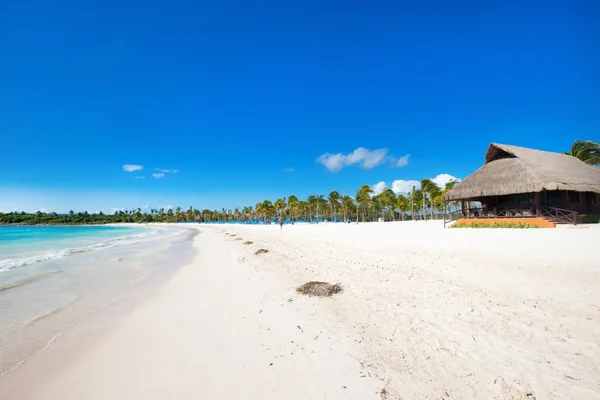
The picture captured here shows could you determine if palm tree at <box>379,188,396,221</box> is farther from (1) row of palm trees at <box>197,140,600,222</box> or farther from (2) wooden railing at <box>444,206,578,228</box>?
(2) wooden railing at <box>444,206,578,228</box>

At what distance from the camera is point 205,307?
6.55m

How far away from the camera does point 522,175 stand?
21406 millimetres

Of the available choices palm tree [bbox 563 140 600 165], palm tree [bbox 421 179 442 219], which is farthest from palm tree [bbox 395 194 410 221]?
palm tree [bbox 563 140 600 165]

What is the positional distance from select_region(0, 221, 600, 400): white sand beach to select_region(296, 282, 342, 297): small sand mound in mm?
229

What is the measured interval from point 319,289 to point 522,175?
23.0 metres

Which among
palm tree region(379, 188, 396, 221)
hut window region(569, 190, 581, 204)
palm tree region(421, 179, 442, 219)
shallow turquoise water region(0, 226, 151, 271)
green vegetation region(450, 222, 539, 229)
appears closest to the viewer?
shallow turquoise water region(0, 226, 151, 271)

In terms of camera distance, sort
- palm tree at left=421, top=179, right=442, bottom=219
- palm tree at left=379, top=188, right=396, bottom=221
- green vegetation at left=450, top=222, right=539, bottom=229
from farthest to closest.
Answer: palm tree at left=379, top=188, right=396, bottom=221, palm tree at left=421, top=179, right=442, bottom=219, green vegetation at left=450, top=222, right=539, bottom=229

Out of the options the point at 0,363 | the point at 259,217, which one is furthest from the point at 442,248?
the point at 259,217

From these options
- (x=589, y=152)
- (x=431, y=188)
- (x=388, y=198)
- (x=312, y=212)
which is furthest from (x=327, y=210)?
(x=589, y=152)

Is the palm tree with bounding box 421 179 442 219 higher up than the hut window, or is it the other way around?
the palm tree with bounding box 421 179 442 219

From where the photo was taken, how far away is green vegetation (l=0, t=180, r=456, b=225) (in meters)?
68.2

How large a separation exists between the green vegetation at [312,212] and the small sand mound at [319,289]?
48630 mm

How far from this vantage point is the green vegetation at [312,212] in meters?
68.2

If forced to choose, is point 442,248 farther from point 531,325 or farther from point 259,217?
point 259,217
